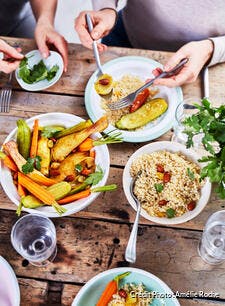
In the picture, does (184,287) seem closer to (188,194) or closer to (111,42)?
(188,194)

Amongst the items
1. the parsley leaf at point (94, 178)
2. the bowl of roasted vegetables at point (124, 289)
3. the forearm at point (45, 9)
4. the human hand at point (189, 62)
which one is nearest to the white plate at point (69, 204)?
the parsley leaf at point (94, 178)

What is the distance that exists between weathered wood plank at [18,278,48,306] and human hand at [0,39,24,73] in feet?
2.44

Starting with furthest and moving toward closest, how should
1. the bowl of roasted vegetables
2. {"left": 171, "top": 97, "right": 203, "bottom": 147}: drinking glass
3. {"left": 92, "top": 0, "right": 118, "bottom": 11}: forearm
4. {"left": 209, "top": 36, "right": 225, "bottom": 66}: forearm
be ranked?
{"left": 92, "top": 0, "right": 118, "bottom": 11}: forearm < {"left": 209, "top": 36, "right": 225, "bottom": 66}: forearm < {"left": 171, "top": 97, "right": 203, "bottom": 147}: drinking glass < the bowl of roasted vegetables

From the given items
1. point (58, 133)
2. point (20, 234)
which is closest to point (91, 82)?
point (58, 133)

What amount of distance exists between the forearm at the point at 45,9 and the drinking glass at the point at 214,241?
1.04 meters

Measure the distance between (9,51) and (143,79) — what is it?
51 centimetres

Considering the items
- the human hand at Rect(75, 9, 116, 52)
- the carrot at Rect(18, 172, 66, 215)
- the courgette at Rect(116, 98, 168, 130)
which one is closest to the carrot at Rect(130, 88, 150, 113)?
the courgette at Rect(116, 98, 168, 130)

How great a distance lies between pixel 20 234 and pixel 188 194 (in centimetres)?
54

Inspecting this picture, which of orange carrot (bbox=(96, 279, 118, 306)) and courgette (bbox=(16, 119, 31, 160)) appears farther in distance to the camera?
courgette (bbox=(16, 119, 31, 160))

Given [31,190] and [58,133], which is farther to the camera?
[58,133]

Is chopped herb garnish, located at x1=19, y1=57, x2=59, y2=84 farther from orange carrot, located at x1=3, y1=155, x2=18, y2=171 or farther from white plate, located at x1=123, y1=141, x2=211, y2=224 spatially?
white plate, located at x1=123, y1=141, x2=211, y2=224

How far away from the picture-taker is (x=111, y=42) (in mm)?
1975

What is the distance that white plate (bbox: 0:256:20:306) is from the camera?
3.72 ft

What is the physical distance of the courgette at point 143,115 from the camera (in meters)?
1.39
